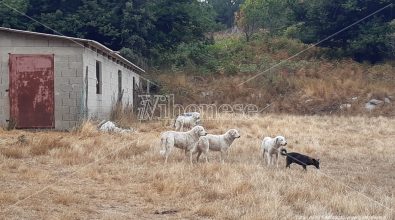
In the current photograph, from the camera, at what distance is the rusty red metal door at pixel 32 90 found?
1700 centimetres

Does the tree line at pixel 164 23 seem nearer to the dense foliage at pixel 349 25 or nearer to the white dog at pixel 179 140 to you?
the dense foliage at pixel 349 25

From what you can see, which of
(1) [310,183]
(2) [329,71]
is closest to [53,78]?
(1) [310,183]

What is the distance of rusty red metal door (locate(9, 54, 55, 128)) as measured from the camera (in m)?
17.0

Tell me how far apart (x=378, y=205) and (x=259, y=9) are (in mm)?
40285

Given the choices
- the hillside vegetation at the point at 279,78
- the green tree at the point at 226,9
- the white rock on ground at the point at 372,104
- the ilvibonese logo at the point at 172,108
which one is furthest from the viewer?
the green tree at the point at 226,9

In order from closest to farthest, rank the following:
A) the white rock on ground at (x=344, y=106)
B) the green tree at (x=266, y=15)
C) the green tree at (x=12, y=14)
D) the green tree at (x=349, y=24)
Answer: the white rock on ground at (x=344, y=106), the green tree at (x=12, y=14), the green tree at (x=349, y=24), the green tree at (x=266, y=15)

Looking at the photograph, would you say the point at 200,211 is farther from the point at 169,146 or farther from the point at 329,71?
the point at 329,71

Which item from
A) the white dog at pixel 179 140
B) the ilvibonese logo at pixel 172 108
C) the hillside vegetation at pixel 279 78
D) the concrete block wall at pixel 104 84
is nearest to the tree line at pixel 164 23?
the hillside vegetation at pixel 279 78

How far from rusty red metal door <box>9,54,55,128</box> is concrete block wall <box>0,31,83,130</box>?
0.19 meters

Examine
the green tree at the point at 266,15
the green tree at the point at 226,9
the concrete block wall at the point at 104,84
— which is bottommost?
the concrete block wall at the point at 104,84

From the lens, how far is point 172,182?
884cm

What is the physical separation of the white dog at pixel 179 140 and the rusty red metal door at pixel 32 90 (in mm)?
6868

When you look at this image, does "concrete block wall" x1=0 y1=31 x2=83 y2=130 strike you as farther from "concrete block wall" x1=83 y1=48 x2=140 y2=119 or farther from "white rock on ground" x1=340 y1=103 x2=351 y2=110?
"white rock on ground" x1=340 y1=103 x2=351 y2=110

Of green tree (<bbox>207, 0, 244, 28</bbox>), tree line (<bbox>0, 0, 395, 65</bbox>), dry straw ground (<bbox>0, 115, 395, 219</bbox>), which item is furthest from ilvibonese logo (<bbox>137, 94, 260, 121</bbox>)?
green tree (<bbox>207, 0, 244, 28</bbox>)
